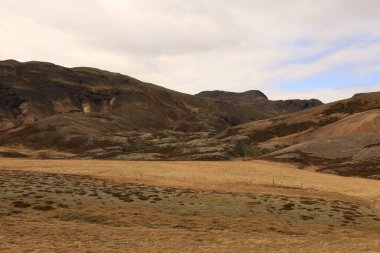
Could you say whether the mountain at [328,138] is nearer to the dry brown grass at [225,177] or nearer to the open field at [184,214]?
the dry brown grass at [225,177]

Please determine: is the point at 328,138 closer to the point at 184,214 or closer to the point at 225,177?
the point at 225,177

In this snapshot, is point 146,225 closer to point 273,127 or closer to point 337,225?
point 337,225

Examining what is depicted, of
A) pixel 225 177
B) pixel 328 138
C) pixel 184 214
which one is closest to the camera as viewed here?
pixel 184 214

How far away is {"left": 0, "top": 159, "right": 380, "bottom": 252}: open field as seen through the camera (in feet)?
96.1

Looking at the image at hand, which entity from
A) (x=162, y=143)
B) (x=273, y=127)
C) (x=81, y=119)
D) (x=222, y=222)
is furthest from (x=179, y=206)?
(x=81, y=119)

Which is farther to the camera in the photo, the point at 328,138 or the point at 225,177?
the point at 328,138

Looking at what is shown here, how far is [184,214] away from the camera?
143ft

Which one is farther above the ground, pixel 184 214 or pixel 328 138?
pixel 328 138

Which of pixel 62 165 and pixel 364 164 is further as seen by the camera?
pixel 364 164

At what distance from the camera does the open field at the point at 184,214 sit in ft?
96.1

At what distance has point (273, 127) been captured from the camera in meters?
185

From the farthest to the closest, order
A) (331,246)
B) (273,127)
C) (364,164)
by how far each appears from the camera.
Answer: (273,127), (364,164), (331,246)

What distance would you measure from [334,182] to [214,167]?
2499 cm

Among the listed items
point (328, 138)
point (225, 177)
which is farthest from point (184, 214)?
point (328, 138)
